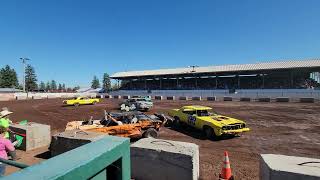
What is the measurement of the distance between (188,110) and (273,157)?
9699 millimetres

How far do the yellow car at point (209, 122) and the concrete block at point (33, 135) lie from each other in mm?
7230

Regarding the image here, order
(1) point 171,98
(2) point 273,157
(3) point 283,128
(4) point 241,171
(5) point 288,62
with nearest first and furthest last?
(2) point 273,157 < (4) point 241,171 < (3) point 283,128 < (1) point 171,98 < (5) point 288,62

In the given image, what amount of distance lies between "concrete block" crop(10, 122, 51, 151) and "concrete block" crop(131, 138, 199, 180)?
580cm

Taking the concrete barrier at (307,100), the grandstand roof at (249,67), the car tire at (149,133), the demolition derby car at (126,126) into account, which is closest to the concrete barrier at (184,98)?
Result: the grandstand roof at (249,67)

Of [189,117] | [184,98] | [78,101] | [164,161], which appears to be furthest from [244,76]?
[164,161]

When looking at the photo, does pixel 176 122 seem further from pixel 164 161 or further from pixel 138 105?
pixel 164 161

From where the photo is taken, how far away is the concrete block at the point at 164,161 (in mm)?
6082

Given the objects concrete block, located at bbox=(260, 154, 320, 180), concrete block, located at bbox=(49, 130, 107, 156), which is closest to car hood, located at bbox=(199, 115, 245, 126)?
concrete block, located at bbox=(49, 130, 107, 156)

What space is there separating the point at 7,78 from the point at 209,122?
122 metres

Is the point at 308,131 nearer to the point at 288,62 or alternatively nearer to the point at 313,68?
the point at 313,68

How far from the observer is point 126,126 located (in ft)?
38.5

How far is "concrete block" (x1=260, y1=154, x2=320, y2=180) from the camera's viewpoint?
4207 millimetres

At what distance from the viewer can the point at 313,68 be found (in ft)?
162

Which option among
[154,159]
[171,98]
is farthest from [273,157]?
[171,98]
